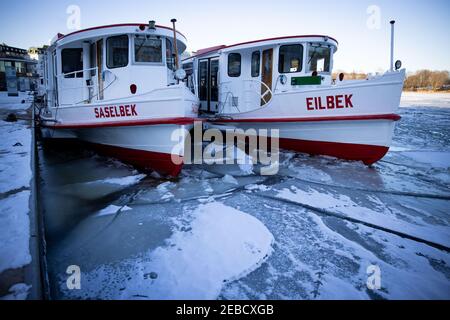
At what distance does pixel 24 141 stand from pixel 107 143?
5.78 ft

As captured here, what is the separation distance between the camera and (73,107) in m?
6.29

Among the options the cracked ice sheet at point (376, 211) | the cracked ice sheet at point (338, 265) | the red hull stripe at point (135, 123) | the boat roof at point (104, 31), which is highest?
the boat roof at point (104, 31)

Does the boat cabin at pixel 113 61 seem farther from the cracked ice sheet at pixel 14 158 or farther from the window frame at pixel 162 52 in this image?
the cracked ice sheet at pixel 14 158

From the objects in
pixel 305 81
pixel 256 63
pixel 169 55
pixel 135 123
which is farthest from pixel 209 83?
pixel 135 123

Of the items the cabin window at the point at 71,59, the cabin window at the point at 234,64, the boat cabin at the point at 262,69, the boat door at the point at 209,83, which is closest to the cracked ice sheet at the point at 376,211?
the boat cabin at the point at 262,69

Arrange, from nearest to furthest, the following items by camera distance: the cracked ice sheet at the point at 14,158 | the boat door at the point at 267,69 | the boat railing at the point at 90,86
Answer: the cracked ice sheet at the point at 14,158, the boat railing at the point at 90,86, the boat door at the point at 267,69

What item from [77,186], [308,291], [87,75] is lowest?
[308,291]

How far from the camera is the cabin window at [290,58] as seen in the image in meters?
7.59

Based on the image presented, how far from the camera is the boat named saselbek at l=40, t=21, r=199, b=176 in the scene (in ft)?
17.4

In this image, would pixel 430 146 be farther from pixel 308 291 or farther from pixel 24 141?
pixel 24 141

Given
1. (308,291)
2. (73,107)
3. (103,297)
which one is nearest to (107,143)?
(73,107)

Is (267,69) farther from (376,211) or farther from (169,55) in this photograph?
(376,211)

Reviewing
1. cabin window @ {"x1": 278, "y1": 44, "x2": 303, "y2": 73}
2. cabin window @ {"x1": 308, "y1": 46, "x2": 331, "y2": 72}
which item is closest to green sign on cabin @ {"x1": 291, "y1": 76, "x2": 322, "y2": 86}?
cabin window @ {"x1": 278, "y1": 44, "x2": 303, "y2": 73}

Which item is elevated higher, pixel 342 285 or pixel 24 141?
pixel 24 141
